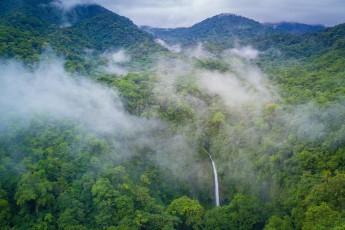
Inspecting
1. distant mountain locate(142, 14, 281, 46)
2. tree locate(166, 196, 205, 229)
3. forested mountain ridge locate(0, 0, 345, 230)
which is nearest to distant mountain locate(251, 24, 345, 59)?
forested mountain ridge locate(0, 0, 345, 230)

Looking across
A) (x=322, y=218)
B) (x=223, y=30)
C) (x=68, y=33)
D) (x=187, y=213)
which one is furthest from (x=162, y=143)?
(x=223, y=30)

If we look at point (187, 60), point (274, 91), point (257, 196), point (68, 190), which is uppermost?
point (187, 60)

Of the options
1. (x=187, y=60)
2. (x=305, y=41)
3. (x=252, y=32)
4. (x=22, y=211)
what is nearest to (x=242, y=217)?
(x=22, y=211)

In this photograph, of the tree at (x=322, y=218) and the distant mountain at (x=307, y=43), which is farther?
the distant mountain at (x=307, y=43)

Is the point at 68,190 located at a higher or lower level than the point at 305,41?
lower

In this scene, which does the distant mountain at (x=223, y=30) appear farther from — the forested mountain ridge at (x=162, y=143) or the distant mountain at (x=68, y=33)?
the forested mountain ridge at (x=162, y=143)

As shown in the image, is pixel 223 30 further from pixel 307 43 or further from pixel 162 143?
pixel 162 143

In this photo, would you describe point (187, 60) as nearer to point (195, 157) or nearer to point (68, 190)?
point (195, 157)

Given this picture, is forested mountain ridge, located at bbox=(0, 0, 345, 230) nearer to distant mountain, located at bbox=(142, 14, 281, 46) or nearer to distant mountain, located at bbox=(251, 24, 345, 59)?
distant mountain, located at bbox=(251, 24, 345, 59)

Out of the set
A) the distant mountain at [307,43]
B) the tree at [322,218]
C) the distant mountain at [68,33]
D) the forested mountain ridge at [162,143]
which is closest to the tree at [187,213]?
the forested mountain ridge at [162,143]
